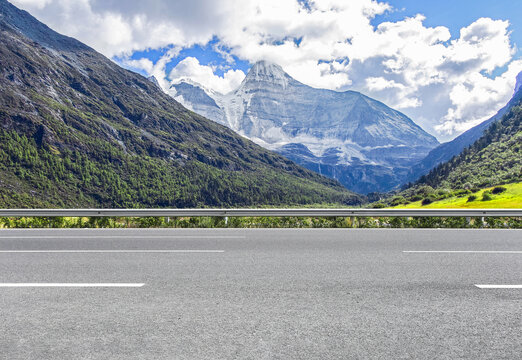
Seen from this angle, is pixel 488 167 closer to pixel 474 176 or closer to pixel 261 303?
pixel 474 176

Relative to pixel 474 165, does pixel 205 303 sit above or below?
below

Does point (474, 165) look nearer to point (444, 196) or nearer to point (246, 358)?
point (444, 196)

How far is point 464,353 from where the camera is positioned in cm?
415

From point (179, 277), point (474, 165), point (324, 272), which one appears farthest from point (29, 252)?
point (474, 165)

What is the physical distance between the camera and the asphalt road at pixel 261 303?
4309 mm

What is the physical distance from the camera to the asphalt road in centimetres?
431

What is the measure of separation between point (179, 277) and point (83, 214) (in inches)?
493

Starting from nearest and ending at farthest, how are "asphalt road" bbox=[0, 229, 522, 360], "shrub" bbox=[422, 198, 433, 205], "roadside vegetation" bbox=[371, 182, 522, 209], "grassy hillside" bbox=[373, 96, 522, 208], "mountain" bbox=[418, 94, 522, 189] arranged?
"asphalt road" bbox=[0, 229, 522, 360], "roadside vegetation" bbox=[371, 182, 522, 209], "grassy hillside" bbox=[373, 96, 522, 208], "shrub" bbox=[422, 198, 433, 205], "mountain" bbox=[418, 94, 522, 189]

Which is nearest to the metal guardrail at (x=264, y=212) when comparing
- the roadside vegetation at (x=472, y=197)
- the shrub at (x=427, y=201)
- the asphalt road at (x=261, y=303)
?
the asphalt road at (x=261, y=303)

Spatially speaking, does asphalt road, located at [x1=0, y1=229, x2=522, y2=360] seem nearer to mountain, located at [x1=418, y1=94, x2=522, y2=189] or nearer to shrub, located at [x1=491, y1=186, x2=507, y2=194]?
shrub, located at [x1=491, y1=186, x2=507, y2=194]

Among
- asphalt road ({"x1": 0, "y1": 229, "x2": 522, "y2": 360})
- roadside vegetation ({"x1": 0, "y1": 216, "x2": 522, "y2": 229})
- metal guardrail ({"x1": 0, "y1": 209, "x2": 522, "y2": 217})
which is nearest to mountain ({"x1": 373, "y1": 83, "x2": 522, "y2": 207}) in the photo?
roadside vegetation ({"x1": 0, "y1": 216, "x2": 522, "y2": 229})

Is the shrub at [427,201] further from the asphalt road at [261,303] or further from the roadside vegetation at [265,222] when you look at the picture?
the asphalt road at [261,303]

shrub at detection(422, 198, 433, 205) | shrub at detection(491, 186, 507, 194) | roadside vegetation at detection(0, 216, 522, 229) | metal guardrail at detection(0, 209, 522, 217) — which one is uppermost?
shrub at detection(491, 186, 507, 194)

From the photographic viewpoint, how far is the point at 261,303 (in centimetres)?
574
